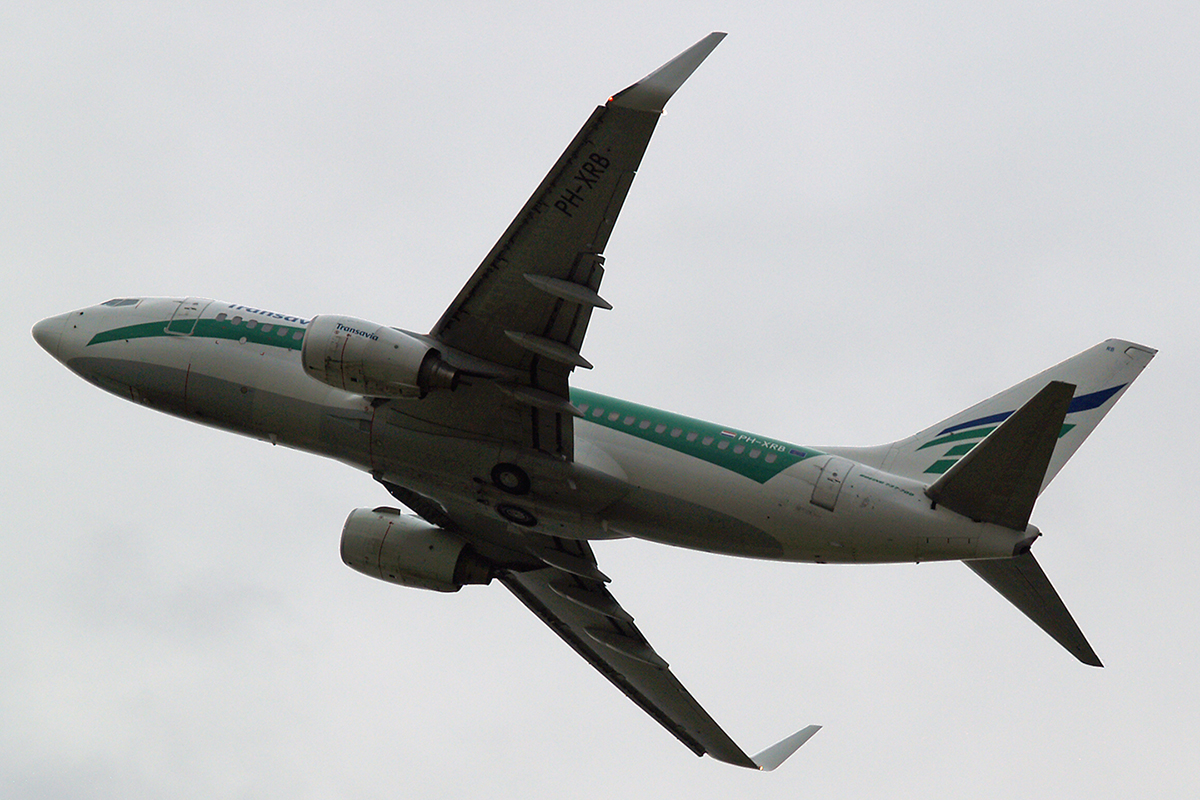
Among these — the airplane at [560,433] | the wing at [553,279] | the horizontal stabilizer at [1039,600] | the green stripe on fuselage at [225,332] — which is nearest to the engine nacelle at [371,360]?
the airplane at [560,433]

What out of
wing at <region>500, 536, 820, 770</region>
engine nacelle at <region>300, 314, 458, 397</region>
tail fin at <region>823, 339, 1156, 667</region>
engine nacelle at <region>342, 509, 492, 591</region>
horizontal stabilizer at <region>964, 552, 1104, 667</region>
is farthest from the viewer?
wing at <region>500, 536, 820, 770</region>

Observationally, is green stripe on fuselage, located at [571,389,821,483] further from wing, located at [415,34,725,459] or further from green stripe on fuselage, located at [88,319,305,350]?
green stripe on fuselage, located at [88,319,305,350]

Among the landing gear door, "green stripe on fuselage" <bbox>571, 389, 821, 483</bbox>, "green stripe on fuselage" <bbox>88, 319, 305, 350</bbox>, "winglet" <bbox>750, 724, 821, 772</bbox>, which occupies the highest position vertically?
"green stripe on fuselage" <bbox>88, 319, 305, 350</bbox>

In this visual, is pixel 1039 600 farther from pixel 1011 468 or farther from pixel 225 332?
pixel 225 332

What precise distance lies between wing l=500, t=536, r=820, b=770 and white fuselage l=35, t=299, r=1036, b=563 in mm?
3743

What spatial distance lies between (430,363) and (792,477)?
26.2 feet

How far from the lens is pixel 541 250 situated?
88.1ft

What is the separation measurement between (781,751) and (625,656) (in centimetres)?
483

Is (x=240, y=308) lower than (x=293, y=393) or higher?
higher

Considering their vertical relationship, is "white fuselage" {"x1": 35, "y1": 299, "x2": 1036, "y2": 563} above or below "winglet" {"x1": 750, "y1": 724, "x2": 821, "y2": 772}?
above

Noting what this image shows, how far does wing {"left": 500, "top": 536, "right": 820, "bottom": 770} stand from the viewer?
120 ft

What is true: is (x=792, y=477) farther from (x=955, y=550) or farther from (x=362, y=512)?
(x=362, y=512)

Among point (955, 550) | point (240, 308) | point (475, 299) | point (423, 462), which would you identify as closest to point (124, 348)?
point (240, 308)

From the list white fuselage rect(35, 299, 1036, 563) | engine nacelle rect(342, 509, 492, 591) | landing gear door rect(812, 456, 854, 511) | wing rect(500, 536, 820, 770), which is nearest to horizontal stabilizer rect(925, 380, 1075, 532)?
white fuselage rect(35, 299, 1036, 563)
